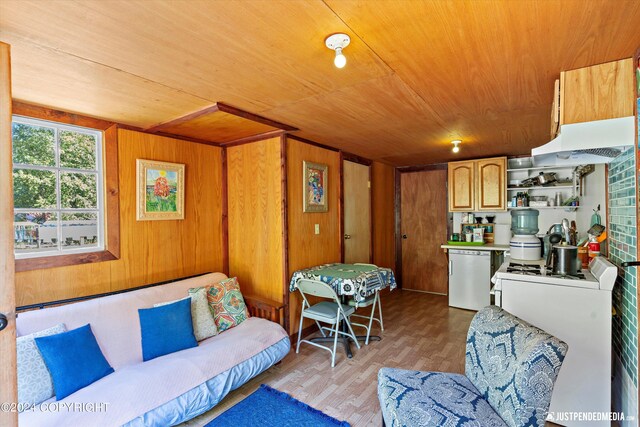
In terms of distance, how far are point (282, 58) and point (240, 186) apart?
6.48ft

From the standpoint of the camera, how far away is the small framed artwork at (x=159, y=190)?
2729 mm

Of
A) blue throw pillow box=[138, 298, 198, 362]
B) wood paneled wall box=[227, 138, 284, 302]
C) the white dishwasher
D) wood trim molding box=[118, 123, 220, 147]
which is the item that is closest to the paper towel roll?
the white dishwasher

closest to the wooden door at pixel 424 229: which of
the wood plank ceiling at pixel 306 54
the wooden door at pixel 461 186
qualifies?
the wooden door at pixel 461 186

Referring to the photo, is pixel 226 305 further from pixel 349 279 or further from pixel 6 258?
pixel 6 258

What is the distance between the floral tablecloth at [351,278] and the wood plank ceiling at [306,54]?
1.45 metres

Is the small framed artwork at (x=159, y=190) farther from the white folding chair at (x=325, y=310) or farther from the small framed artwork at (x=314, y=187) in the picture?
the white folding chair at (x=325, y=310)

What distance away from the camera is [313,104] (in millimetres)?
2271

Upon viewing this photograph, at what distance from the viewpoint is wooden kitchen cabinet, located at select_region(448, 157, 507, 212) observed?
4.22 meters

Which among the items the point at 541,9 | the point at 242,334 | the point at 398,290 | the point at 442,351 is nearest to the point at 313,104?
the point at 541,9

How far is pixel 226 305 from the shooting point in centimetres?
273

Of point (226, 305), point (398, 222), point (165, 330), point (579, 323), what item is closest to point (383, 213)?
point (398, 222)

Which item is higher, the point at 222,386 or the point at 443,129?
the point at 443,129

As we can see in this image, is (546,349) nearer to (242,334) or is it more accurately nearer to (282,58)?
(282,58)

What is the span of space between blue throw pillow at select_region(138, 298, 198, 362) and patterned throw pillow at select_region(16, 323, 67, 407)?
1.75ft
